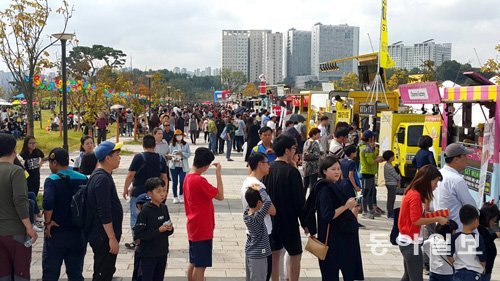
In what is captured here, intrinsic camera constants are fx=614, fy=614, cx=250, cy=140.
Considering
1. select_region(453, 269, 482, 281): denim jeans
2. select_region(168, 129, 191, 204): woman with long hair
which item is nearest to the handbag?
select_region(453, 269, 482, 281): denim jeans

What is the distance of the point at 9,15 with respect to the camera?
51.3ft

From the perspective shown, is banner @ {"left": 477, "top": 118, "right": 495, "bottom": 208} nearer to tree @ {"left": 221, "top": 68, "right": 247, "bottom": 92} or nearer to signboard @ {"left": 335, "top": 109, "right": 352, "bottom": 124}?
signboard @ {"left": 335, "top": 109, "right": 352, "bottom": 124}

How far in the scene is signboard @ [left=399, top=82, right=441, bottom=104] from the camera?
12469 mm

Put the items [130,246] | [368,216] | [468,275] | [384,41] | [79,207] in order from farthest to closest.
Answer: [384,41] < [368,216] < [130,246] < [79,207] < [468,275]

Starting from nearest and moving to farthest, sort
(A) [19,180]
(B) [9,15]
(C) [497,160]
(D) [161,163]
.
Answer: (A) [19,180]
(D) [161,163]
(C) [497,160]
(B) [9,15]

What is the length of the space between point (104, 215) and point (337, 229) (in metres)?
2.14

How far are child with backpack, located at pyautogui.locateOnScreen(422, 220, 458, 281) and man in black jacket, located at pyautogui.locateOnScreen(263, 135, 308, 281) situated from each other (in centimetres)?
122

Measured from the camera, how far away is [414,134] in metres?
16.2

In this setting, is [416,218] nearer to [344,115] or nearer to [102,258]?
[102,258]

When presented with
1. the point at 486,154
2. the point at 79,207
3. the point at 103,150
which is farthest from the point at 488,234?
the point at 486,154

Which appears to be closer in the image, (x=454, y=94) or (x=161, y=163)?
(x=161, y=163)

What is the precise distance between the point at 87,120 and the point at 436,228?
1961 cm

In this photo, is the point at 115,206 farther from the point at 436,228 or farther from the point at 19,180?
the point at 436,228

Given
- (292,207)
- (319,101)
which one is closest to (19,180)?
(292,207)
